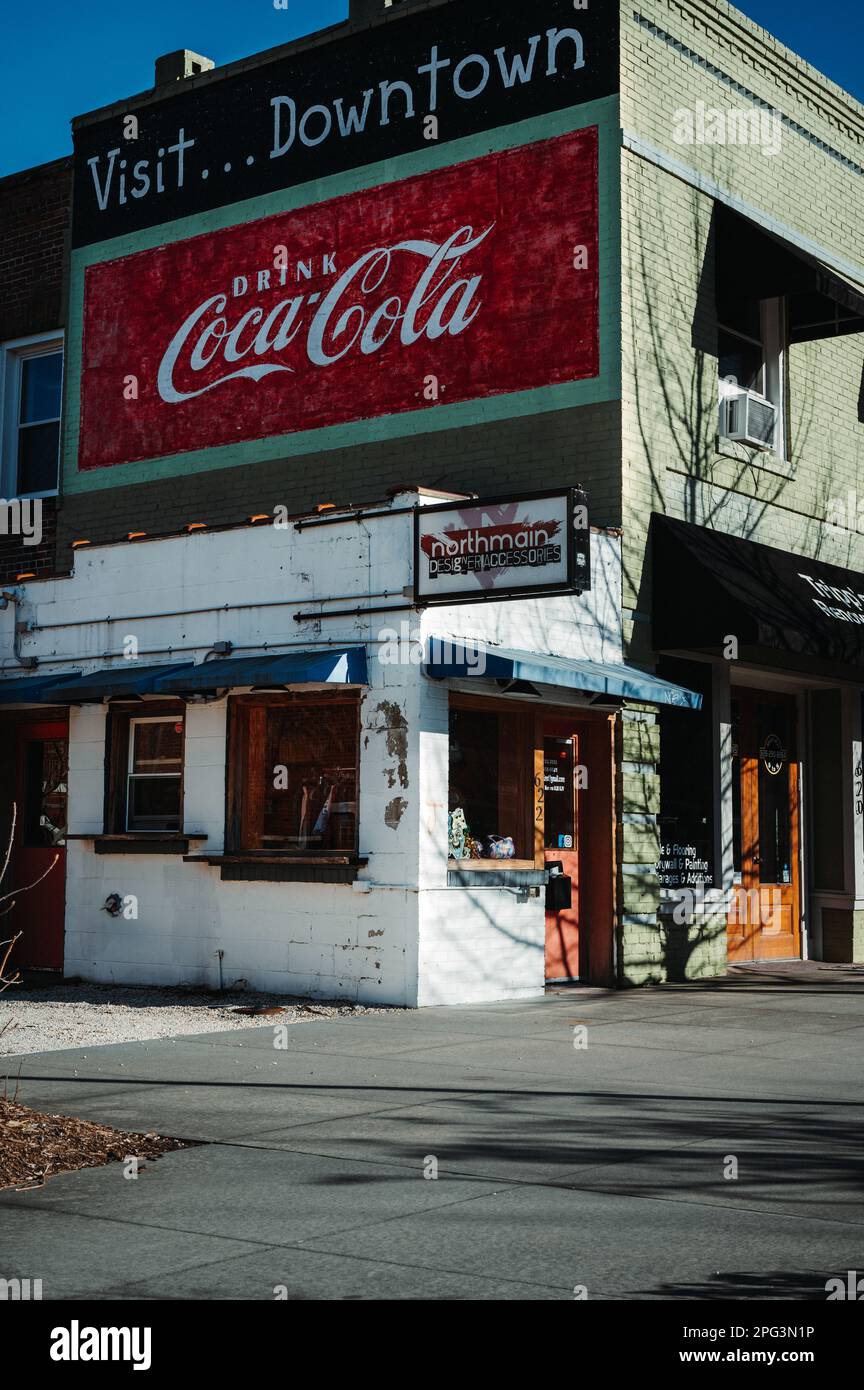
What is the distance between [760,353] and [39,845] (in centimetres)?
950

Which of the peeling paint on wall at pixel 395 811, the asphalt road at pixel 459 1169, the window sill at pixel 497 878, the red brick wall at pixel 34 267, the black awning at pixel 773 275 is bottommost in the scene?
the asphalt road at pixel 459 1169

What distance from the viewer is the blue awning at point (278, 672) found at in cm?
1272

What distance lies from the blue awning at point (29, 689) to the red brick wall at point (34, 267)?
409cm

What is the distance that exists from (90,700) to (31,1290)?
10183 millimetres

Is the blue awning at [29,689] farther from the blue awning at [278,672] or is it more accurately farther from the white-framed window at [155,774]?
the blue awning at [278,672]

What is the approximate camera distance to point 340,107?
55.8ft

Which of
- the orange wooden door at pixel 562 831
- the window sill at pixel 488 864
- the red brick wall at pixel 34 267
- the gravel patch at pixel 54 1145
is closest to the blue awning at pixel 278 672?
the window sill at pixel 488 864

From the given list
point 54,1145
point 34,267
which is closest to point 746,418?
point 34,267

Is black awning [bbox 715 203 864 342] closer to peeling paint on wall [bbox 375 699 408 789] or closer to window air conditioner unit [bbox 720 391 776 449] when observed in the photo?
window air conditioner unit [bbox 720 391 776 449]

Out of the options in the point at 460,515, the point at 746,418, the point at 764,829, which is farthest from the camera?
the point at 764,829

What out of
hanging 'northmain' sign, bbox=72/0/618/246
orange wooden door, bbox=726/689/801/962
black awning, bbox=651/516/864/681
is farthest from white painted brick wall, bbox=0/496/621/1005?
hanging 'northmain' sign, bbox=72/0/618/246

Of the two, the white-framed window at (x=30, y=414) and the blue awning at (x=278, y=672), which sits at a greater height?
the white-framed window at (x=30, y=414)

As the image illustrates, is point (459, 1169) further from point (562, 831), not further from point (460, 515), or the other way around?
point (562, 831)
